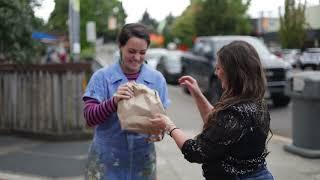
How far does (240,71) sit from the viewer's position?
2.84 m

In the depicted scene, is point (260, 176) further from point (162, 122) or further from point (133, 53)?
point (133, 53)

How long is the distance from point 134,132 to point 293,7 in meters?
24.7

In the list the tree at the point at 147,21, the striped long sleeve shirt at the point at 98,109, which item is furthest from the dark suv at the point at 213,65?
the striped long sleeve shirt at the point at 98,109

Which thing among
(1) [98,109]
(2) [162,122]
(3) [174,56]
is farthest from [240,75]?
(3) [174,56]

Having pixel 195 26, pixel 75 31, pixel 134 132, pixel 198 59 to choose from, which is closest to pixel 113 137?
pixel 134 132

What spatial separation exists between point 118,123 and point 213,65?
1152cm

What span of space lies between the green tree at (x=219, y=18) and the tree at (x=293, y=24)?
5881mm

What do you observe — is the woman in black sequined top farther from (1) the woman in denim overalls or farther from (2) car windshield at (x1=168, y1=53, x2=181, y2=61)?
(2) car windshield at (x1=168, y1=53, x2=181, y2=61)

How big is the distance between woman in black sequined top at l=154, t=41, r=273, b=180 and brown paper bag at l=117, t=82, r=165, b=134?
0.24m

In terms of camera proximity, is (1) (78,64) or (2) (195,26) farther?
(2) (195,26)

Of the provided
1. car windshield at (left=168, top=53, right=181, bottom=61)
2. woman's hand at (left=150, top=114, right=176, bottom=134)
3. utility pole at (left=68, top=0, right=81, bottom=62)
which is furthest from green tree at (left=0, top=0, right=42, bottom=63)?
car windshield at (left=168, top=53, right=181, bottom=61)

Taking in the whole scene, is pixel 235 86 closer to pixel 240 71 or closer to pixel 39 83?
pixel 240 71

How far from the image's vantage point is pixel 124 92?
303cm

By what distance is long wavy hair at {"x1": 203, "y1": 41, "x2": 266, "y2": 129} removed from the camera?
284 cm
